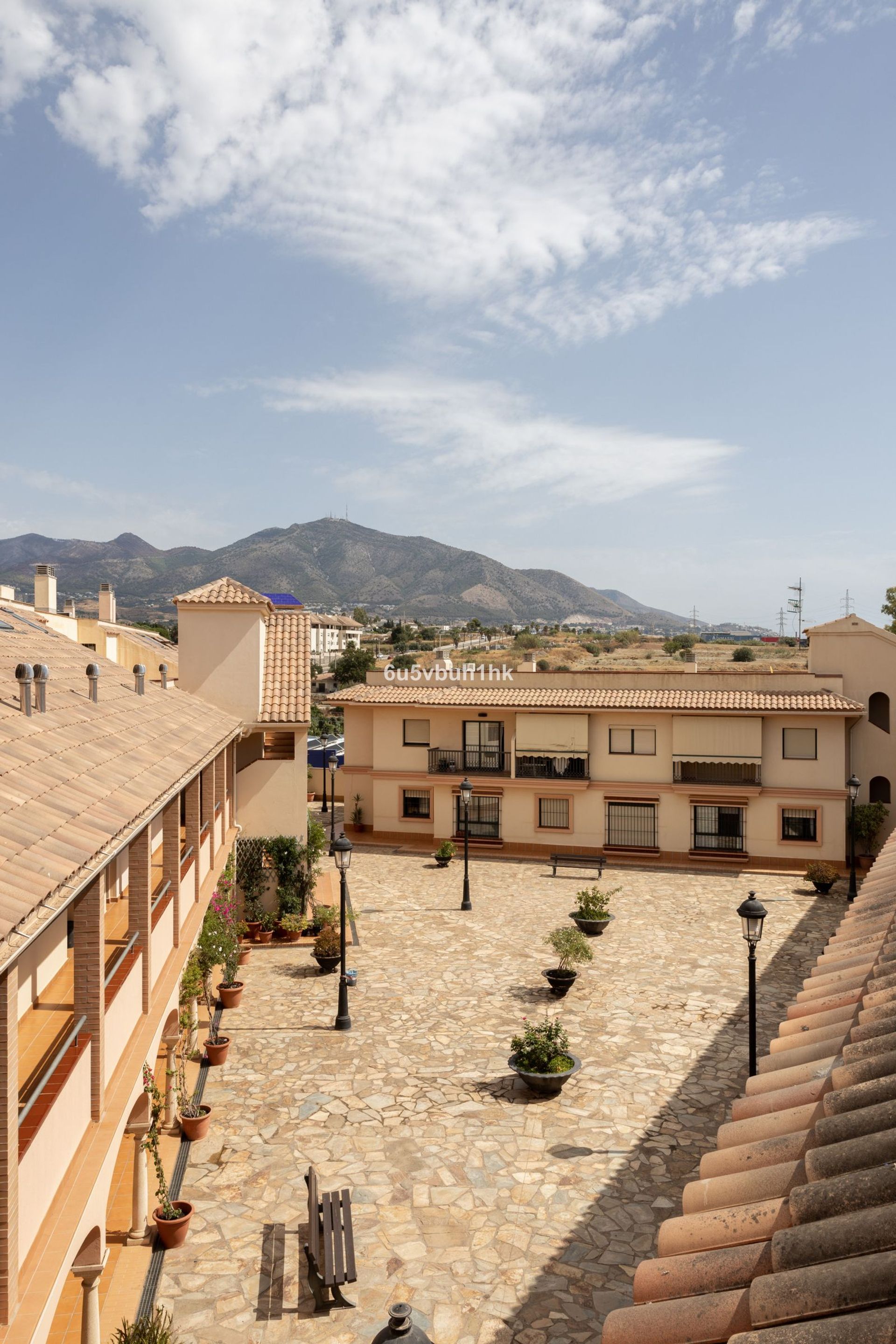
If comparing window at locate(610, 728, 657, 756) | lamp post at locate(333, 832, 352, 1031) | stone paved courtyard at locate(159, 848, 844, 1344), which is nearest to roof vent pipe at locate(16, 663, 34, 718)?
stone paved courtyard at locate(159, 848, 844, 1344)

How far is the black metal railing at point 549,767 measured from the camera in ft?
105

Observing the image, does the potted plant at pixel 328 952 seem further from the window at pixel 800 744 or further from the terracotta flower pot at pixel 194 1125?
the window at pixel 800 744

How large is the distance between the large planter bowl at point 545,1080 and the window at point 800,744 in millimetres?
19339

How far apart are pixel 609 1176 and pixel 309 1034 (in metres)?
6.37

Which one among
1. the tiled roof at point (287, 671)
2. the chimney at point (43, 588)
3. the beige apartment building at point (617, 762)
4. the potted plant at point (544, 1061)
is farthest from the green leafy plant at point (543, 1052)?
the chimney at point (43, 588)

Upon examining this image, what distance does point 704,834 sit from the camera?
30797 millimetres

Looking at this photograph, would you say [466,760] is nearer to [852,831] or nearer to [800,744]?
[800,744]

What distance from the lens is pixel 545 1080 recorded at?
508 inches

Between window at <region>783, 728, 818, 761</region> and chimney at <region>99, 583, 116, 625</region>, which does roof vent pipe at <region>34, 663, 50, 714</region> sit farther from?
chimney at <region>99, 583, 116, 625</region>

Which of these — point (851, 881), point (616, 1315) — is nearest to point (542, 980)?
point (851, 881)

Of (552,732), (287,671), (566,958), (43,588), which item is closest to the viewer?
(566,958)

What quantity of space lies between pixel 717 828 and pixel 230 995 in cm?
→ 1977

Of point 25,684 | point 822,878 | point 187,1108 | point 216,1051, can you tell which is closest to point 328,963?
point 216,1051

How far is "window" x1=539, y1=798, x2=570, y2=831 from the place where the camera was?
105ft
